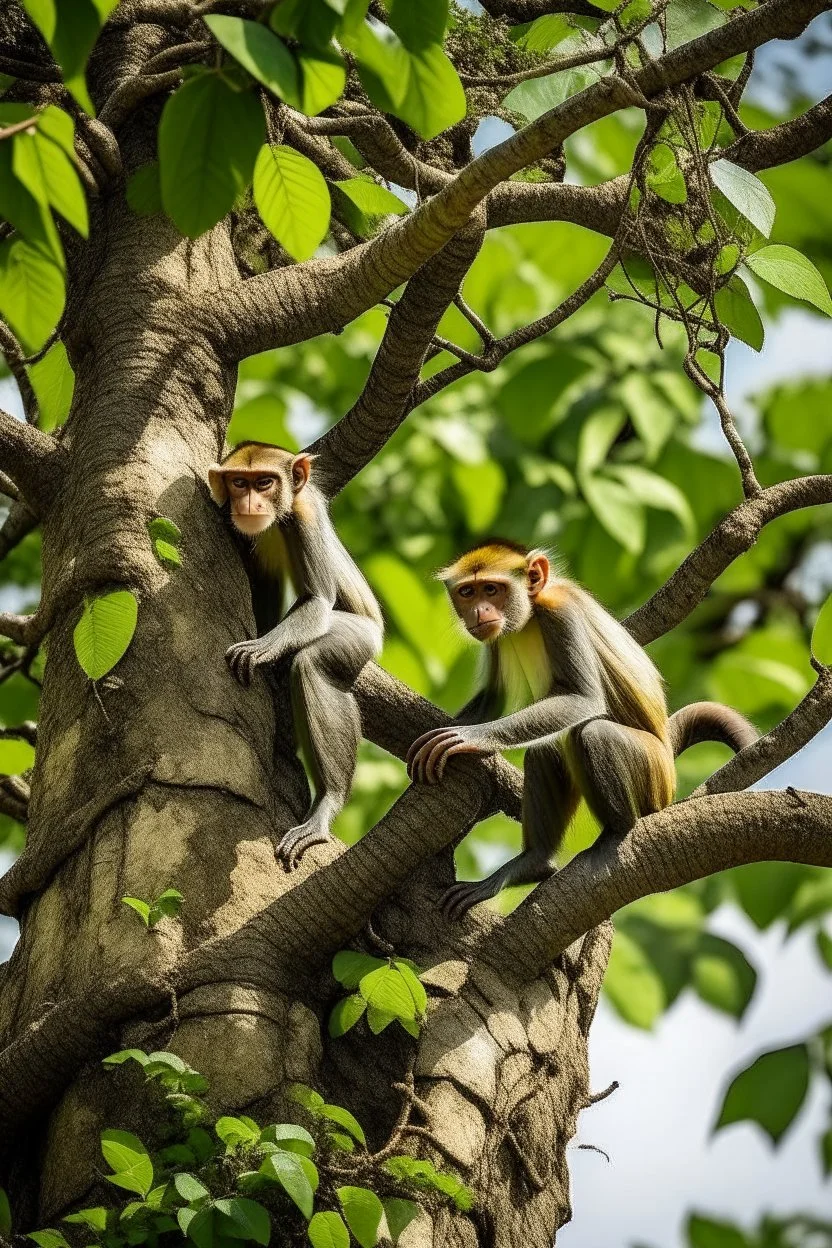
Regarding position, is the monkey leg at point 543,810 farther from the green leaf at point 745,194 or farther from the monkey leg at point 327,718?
the green leaf at point 745,194

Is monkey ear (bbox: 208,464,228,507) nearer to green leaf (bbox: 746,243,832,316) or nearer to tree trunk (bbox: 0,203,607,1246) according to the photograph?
tree trunk (bbox: 0,203,607,1246)

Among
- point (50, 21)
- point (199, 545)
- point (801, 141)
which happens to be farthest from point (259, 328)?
point (50, 21)

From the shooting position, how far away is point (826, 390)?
627 inches

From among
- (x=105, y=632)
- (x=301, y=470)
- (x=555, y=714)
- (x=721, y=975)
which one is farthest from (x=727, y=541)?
(x=721, y=975)

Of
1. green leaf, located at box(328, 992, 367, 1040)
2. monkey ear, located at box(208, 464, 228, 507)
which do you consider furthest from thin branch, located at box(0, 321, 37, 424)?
green leaf, located at box(328, 992, 367, 1040)

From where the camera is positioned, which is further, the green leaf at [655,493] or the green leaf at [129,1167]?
the green leaf at [655,493]

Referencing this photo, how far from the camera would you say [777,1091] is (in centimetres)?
255

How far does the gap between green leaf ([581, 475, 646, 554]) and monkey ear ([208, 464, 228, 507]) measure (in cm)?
868

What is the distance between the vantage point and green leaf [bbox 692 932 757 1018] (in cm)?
1223

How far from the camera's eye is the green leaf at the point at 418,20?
7.50ft

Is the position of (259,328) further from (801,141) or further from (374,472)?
(374,472)

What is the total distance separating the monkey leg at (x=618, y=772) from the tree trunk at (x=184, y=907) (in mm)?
474

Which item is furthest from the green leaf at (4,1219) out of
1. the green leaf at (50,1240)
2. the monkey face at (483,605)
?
the monkey face at (483,605)

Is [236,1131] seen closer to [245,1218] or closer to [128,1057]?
[245,1218]
